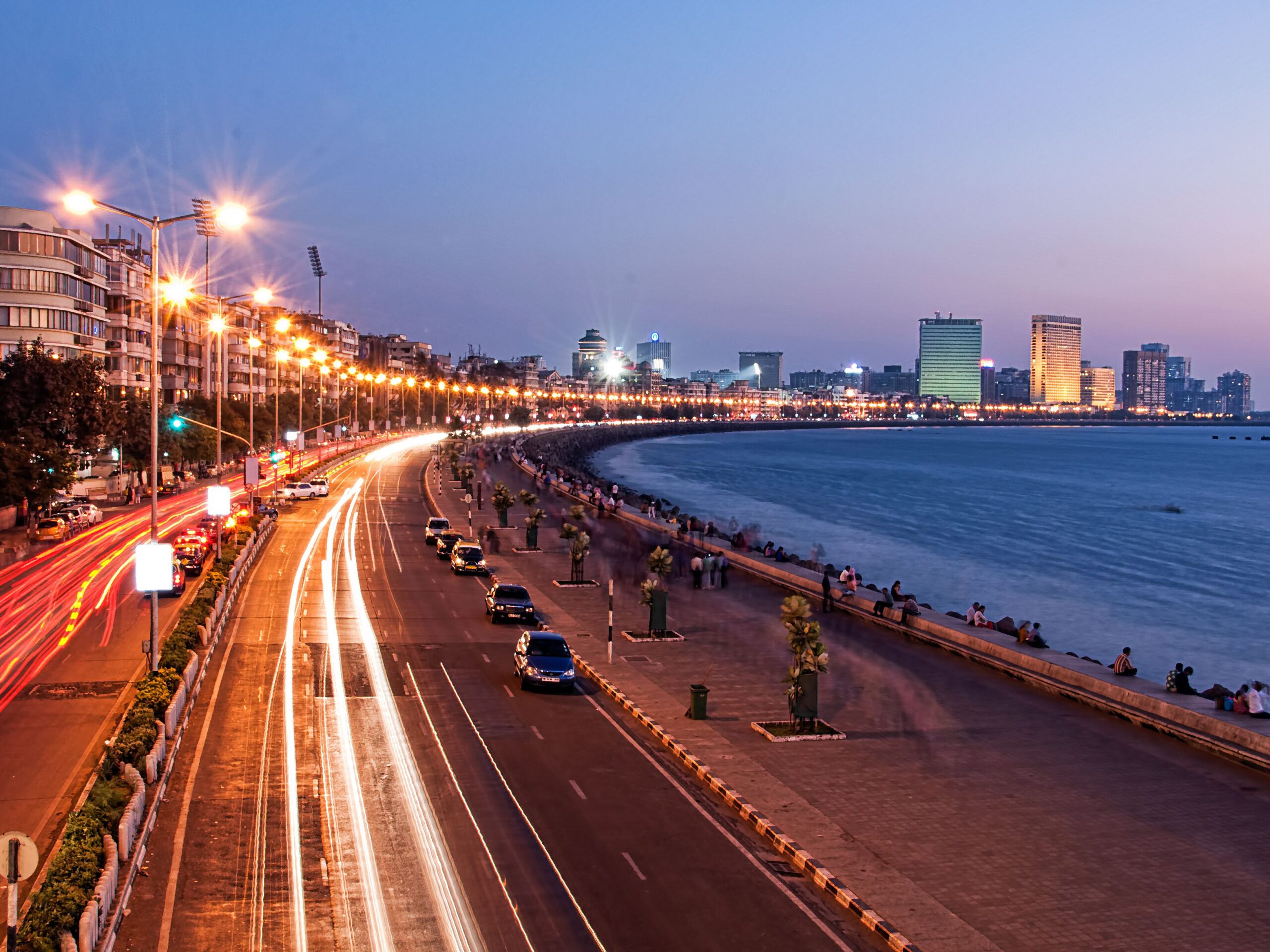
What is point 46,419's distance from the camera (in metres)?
53.5

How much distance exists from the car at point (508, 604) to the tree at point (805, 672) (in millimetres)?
11629

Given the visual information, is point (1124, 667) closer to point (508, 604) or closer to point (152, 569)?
point (508, 604)

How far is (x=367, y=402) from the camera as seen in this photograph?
557ft

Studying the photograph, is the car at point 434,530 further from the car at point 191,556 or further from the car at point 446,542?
the car at point 191,556

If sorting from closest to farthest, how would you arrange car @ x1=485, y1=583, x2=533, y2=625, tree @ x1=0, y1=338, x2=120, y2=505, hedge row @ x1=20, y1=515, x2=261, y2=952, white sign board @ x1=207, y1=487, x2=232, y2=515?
1. hedge row @ x1=20, y1=515, x2=261, y2=952
2. car @ x1=485, y1=583, x2=533, y2=625
3. white sign board @ x1=207, y1=487, x2=232, y2=515
4. tree @ x1=0, y1=338, x2=120, y2=505

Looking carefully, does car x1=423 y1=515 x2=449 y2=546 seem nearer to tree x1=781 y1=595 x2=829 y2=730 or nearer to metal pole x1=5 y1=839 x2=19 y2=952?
tree x1=781 y1=595 x2=829 y2=730

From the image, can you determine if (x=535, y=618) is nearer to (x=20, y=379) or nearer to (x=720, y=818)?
(x=720, y=818)

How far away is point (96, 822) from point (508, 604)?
17.8 metres

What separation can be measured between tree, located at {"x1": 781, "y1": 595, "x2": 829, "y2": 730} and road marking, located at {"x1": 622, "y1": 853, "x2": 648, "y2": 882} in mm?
6475

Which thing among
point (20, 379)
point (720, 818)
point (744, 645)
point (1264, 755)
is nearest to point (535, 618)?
point (744, 645)

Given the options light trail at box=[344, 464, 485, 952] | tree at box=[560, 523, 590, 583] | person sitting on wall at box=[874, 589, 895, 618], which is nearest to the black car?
light trail at box=[344, 464, 485, 952]

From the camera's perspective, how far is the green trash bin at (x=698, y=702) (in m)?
20.9

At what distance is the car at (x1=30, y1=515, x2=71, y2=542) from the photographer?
4647 centimetres

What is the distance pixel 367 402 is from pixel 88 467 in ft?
344
